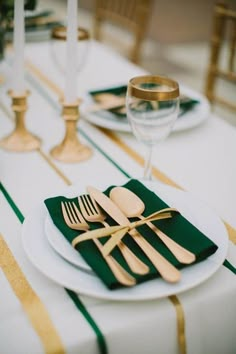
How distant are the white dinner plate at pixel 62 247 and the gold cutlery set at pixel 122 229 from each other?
0.02 m

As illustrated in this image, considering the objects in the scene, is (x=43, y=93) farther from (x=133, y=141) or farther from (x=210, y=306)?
(x=210, y=306)

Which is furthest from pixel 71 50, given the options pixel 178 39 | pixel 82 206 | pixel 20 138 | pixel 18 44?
pixel 178 39

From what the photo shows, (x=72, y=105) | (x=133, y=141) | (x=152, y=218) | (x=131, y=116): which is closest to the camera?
(x=152, y=218)

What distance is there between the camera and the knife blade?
60cm

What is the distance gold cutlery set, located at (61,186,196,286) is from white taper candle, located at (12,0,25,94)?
1.07 feet

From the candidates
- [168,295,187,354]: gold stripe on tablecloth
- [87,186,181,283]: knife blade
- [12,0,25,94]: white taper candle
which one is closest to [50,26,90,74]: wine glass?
[12,0,25,94]: white taper candle

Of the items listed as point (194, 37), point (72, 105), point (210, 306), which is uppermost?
point (72, 105)

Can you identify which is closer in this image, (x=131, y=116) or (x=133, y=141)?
(x=131, y=116)

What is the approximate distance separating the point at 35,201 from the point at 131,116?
223mm

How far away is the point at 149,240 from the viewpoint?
669mm

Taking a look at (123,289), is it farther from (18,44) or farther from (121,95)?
(121,95)

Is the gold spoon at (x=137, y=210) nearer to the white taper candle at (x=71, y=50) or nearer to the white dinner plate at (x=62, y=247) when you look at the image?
the white dinner plate at (x=62, y=247)

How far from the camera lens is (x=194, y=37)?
434cm

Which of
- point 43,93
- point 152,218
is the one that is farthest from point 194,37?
point 152,218
